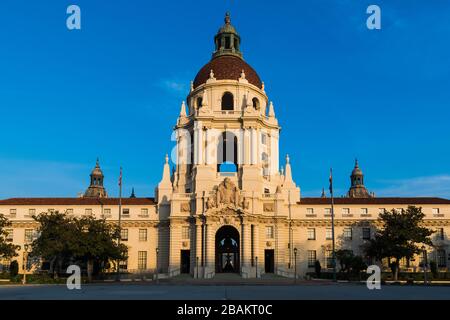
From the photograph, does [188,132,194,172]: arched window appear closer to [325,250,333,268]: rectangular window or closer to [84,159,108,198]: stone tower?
[325,250,333,268]: rectangular window

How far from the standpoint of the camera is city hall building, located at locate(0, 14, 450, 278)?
8394 centimetres

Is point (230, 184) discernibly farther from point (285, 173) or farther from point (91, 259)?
point (91, 259)

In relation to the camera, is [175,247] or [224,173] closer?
[175,247]

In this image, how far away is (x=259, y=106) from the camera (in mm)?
100250

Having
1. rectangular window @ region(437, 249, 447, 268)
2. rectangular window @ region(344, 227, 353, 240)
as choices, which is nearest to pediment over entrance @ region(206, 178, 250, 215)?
rectangular window @ region(344, 227, 353, 240)

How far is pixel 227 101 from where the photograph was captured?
3920 inches

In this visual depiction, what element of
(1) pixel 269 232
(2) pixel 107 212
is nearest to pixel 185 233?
(1) pixel 269 232

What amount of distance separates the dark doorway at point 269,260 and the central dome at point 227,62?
33.4m

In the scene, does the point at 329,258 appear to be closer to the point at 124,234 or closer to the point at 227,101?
the point at 227,101

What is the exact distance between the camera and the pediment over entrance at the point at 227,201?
83188 millimetres

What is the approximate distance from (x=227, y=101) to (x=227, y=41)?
1546 cm

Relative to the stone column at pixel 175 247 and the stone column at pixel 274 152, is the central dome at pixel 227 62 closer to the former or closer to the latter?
the stone column at pixel 274 152

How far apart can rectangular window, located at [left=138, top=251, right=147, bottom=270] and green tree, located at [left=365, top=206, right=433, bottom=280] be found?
37.5 meters
